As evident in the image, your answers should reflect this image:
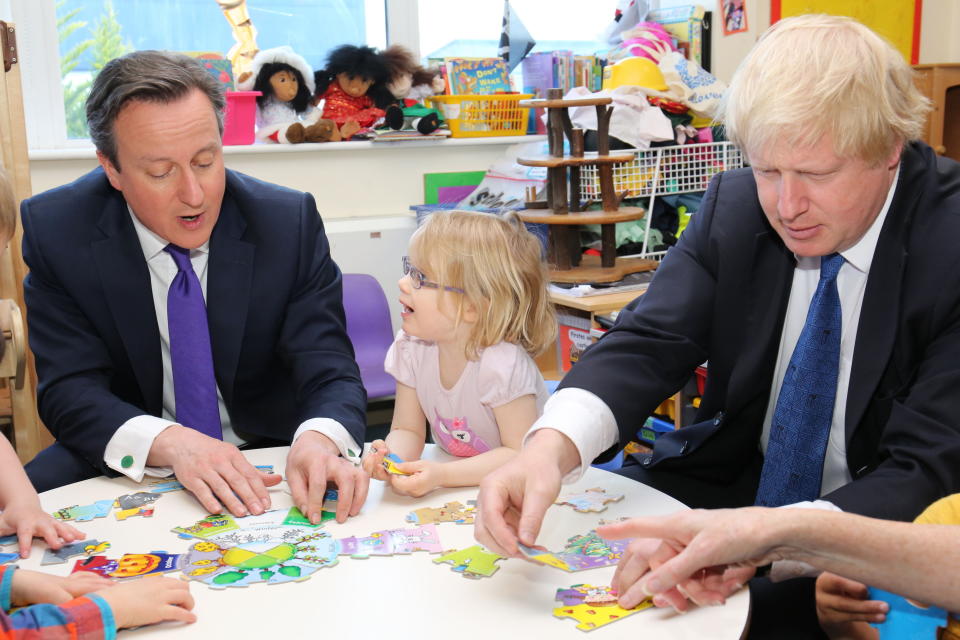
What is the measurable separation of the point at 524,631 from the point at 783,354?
87 centimetres

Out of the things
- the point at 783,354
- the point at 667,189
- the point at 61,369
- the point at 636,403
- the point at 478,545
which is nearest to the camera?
the point at 478,545

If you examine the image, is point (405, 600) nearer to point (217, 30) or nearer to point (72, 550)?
point (72, 550)

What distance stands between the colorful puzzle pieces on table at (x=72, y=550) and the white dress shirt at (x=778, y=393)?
26.3 inches

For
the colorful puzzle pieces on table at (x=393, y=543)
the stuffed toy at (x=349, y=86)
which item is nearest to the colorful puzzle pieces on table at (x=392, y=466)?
the colorful puzzle pieces on table at (x=393, y=543)

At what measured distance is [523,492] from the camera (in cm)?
136

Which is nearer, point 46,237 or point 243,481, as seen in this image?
point 243,481

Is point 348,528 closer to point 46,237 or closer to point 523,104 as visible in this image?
point 46,237

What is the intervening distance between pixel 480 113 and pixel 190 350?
96.4 inches

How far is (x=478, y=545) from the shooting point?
53.9 inches

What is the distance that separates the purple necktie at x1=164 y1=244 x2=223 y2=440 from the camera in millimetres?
2004

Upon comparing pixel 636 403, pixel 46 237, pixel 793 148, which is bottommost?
pixel 636 403

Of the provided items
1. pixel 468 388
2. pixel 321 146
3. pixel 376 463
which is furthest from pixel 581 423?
pixel 321 146

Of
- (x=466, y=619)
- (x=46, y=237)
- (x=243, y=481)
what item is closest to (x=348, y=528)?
(x=243, y=481)

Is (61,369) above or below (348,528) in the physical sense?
above
